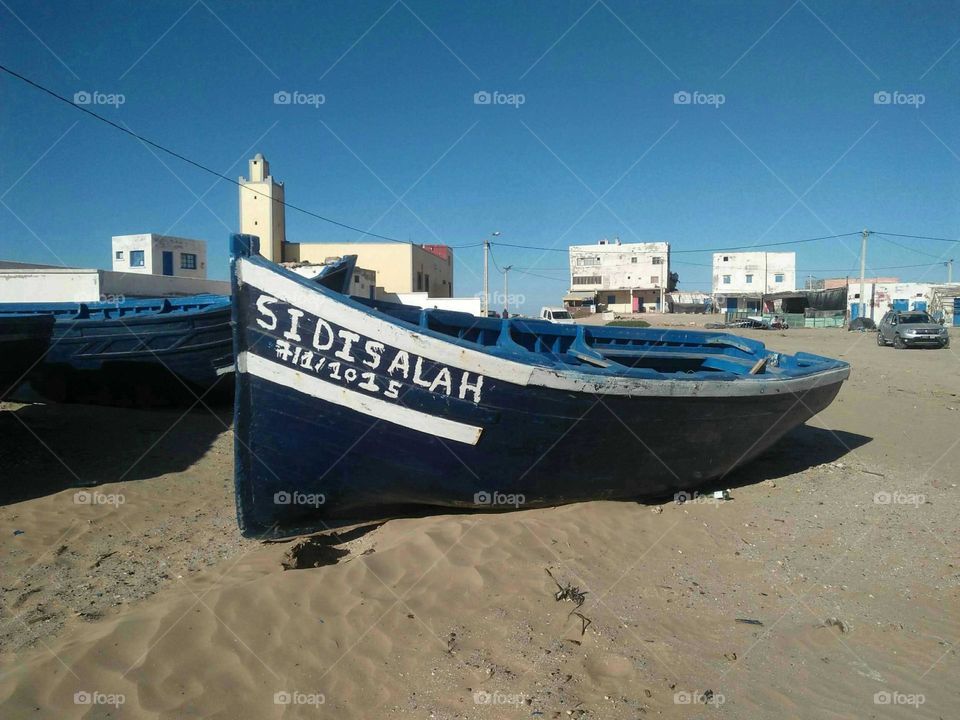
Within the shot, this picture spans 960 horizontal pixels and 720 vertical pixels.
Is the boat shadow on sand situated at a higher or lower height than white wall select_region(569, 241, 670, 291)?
lower

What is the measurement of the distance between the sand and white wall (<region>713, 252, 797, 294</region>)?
183 ft

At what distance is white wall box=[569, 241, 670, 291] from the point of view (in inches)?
2200

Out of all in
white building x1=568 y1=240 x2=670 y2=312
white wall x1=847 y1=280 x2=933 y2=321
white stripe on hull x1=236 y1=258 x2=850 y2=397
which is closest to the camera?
white stripe on hull x1=236 y1=258 x2=850 y2=397

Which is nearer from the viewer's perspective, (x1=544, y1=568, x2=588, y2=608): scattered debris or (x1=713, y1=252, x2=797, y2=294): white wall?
(x1=544, y1=568, x2=588, y2=608): scattered debris

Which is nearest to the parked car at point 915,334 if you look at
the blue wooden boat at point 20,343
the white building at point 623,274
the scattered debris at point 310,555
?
the scattered debris at point 310,555

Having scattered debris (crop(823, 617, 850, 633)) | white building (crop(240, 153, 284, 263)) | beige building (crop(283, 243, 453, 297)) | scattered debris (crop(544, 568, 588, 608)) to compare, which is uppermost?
white building (crop(240, 153, 284, 263))

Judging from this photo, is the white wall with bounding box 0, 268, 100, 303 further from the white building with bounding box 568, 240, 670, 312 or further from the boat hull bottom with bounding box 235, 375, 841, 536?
the white building with bounding box 568, 240, 670, 312

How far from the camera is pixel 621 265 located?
5744cm

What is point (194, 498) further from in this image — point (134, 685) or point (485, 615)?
point (485, 615)

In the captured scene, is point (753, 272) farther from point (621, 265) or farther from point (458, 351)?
point (458, 351)

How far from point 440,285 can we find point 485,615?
38028 mm

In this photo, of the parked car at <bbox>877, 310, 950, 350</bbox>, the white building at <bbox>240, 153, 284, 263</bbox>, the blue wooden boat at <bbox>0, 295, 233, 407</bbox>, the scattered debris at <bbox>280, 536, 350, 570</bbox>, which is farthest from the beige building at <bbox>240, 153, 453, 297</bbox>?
the scattered debris at <bbox>280, 536, 350, 570</bbox>

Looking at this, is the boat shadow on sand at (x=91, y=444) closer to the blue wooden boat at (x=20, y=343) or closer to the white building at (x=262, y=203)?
the blue wooden boat at (x=20, y=343)

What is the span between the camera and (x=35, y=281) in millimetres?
15875
